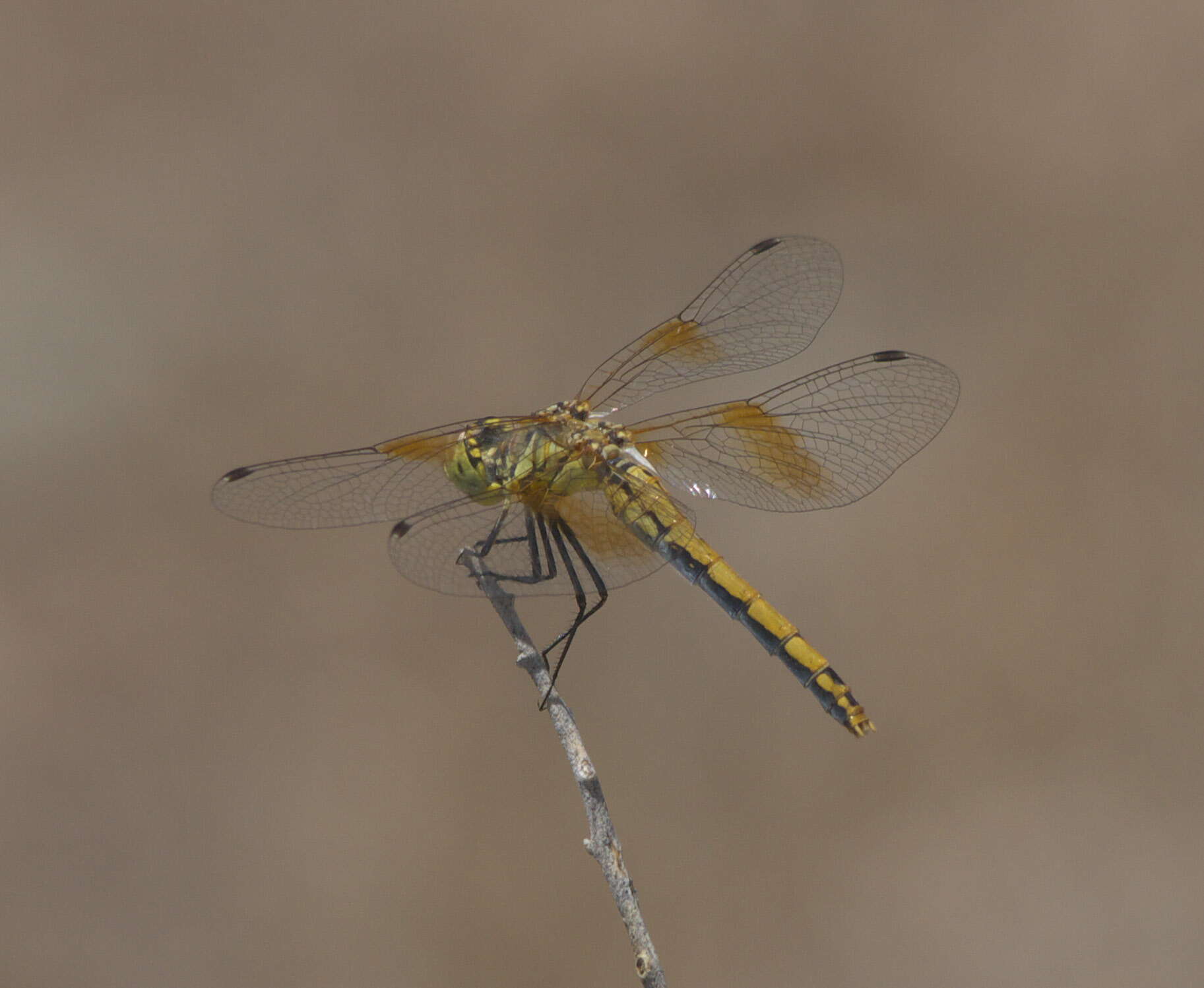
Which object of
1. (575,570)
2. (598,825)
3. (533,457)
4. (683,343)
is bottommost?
(598,825)

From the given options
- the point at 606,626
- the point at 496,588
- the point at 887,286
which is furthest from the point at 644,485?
the point at 887,286

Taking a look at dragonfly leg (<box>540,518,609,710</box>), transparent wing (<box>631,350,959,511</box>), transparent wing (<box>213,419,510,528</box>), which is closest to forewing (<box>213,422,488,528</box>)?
transparent wing (<box>213,419,510,528</box>)

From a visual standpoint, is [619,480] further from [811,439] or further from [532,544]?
[811,439]

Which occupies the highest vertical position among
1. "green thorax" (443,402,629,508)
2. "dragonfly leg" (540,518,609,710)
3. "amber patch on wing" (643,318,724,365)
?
"amber patch on wing" (643,318,724,365)

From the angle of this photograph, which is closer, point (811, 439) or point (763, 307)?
point (811, 439)

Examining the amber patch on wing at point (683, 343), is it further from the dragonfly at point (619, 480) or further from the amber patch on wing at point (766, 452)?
the amber patch on wing at point (766, 452)

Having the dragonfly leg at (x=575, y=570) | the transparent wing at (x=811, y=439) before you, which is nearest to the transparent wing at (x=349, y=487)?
the dragonfly leg at (x=575, y=570)

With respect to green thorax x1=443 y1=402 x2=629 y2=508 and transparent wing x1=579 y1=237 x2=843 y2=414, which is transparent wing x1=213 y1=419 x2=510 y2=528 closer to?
green thorax x1=443 y1=402 x2=629 y2=508

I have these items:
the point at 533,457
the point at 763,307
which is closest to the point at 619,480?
the point at 533,457
